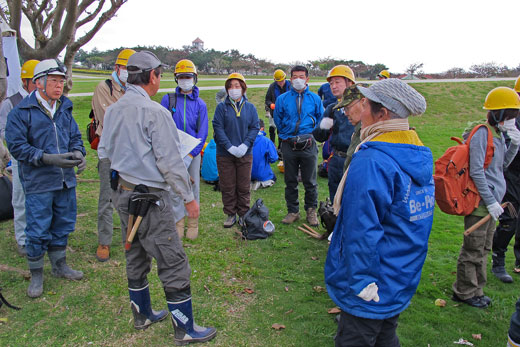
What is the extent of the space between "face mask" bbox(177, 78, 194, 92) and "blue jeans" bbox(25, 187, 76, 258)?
85.8 inches

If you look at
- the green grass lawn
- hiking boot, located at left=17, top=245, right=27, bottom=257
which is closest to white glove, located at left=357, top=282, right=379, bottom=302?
the green grass lawn

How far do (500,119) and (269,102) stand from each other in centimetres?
705

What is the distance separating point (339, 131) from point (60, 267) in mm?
3935

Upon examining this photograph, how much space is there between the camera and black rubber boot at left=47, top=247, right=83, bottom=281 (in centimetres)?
443

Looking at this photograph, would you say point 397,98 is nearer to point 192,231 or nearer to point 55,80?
point 55,80

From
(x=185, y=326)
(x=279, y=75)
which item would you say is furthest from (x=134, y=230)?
(x=279, y=75)

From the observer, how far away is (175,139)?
315 cm

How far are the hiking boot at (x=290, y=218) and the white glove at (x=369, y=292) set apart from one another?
4300mm

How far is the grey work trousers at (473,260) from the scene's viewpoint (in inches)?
155

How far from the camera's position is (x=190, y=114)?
5668 millimetres

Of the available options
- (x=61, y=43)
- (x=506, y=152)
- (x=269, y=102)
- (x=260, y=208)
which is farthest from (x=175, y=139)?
(x=269, y=102)

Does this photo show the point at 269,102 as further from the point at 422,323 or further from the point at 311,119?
the point at 422,323

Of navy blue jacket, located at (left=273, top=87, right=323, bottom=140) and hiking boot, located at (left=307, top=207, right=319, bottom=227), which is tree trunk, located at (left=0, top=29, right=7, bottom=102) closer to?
navy blue jacket, located at (left=273, top=87, right=323, bottom=140)

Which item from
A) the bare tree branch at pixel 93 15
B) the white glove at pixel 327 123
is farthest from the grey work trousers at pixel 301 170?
the bare tree branch at pixel 93 15
